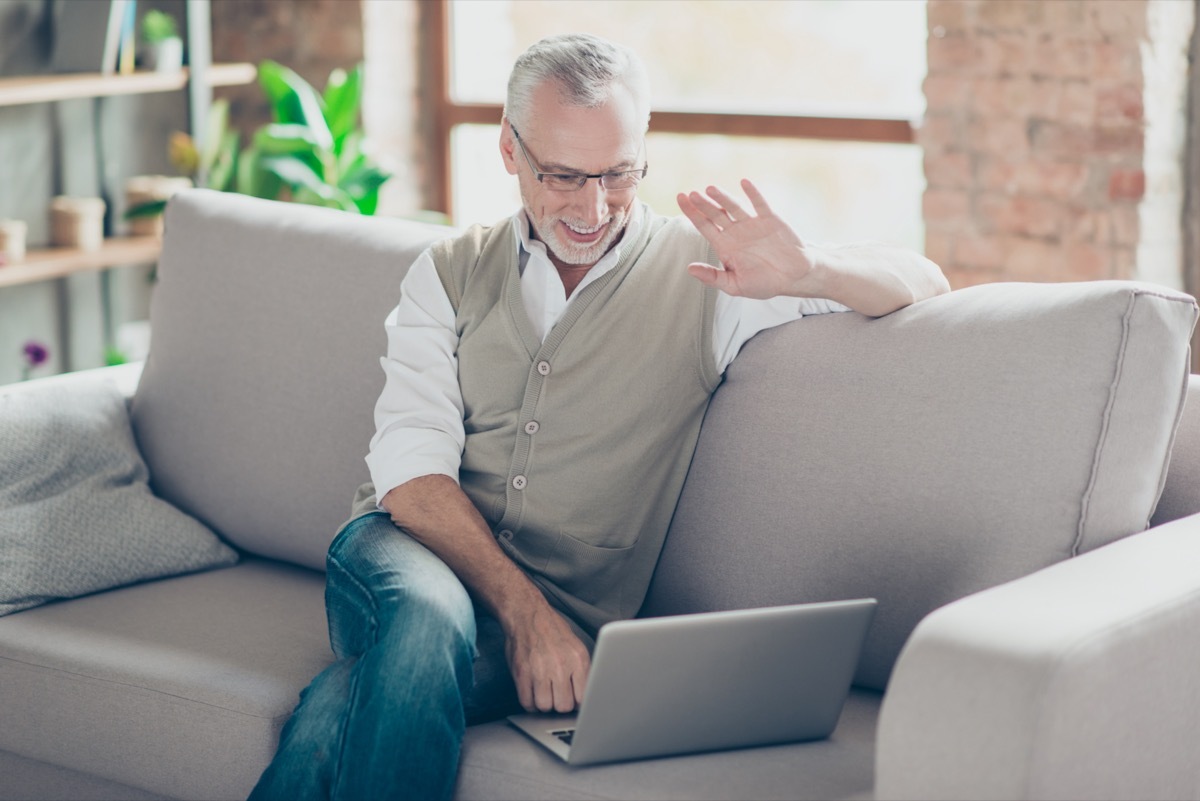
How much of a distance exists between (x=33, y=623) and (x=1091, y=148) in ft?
7.64

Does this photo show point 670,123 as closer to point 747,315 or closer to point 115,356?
point 115,356

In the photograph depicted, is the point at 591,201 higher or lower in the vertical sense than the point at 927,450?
higher

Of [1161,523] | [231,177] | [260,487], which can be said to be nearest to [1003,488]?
[1161,523]

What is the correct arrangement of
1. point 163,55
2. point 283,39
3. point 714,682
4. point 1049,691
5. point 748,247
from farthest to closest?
point 283,39 → point 163,55 → point 748,247 → point 714,682 → point 1049,691

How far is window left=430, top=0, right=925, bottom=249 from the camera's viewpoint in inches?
150

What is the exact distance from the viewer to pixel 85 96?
4.23 m

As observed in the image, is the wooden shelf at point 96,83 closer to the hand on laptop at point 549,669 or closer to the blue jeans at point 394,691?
the blue jeans at point 394,691

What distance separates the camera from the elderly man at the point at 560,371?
70.5 inches

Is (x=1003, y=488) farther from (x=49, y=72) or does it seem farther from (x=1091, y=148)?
(x=49, y=72)

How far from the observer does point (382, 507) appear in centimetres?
194

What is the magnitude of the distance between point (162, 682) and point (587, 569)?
0.56 meters

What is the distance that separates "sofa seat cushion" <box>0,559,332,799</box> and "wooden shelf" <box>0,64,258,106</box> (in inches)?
78.3

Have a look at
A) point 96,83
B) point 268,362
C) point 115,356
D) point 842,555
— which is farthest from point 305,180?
point 842,555

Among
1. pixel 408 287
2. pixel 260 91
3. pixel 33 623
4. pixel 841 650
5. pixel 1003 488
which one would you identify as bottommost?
pixel 33 623
